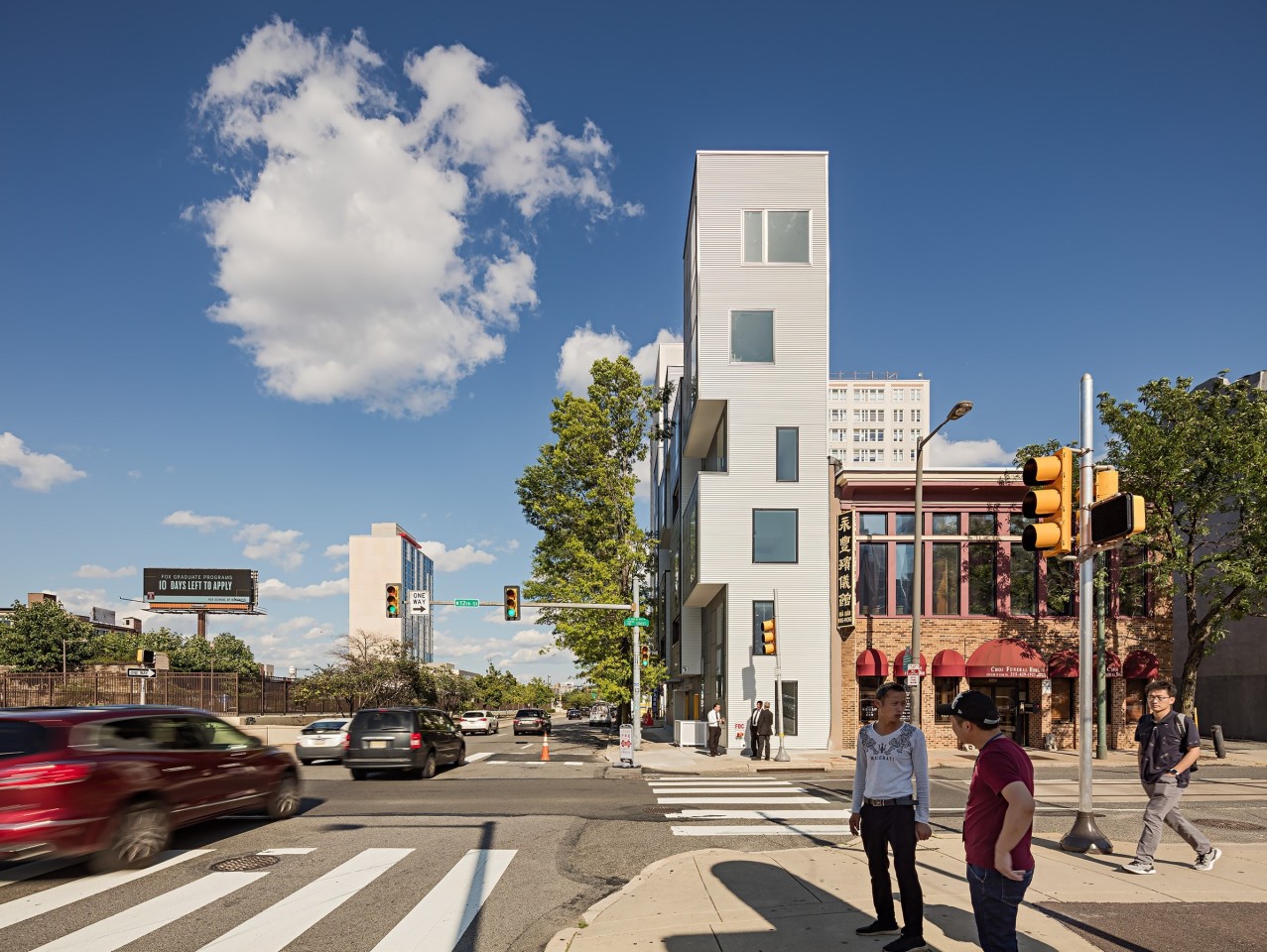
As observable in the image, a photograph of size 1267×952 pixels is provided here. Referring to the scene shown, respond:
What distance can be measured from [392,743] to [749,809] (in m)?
8.91

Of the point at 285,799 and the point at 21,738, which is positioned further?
the point at 285,799

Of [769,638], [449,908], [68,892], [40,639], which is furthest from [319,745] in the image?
[40,639]

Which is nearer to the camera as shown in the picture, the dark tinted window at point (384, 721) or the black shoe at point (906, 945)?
the black shoe at point (906, 945)

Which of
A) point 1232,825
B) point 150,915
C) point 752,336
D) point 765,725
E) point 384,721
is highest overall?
point 752,336

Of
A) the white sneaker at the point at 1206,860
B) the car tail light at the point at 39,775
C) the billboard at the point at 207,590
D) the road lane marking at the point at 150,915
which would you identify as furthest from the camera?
the billboard at the point at 207,590

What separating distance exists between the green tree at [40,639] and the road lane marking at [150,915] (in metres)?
67.2

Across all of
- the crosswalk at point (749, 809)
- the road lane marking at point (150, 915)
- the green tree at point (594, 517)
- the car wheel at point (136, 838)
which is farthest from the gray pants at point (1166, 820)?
the green tree at point (594, 517)

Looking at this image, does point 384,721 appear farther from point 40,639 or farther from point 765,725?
point 40,639

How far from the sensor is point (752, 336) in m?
31.8

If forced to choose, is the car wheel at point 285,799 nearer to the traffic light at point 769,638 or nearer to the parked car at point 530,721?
the traffic light at point 769,638

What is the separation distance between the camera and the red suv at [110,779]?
8.84 meters

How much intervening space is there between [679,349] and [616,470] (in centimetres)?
3230

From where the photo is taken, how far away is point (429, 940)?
714 centimetres

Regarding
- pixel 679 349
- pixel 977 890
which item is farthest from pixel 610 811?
pixel 679 349
